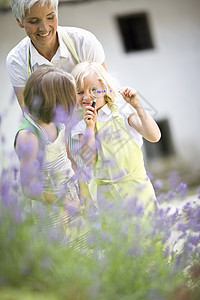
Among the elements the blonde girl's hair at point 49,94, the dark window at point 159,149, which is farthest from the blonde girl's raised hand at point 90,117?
the dark window at point 159,149

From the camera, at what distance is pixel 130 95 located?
2.06 meters

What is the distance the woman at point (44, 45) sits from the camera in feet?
6.41

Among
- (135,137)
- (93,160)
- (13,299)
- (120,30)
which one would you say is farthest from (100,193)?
(120,30)

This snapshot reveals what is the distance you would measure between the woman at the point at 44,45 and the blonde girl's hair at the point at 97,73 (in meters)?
0.06

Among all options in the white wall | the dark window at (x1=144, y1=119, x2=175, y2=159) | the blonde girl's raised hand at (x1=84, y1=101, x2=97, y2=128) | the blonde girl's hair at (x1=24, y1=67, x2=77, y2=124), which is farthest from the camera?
the dark window at (x1=144, y1=119, x2=175, y2=159)

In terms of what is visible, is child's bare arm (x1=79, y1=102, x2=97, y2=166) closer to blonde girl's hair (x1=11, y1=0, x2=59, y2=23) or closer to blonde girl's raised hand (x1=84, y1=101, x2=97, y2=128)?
blonde girl's raised hand (x1=84, y1=101, x2=97, y2=128)

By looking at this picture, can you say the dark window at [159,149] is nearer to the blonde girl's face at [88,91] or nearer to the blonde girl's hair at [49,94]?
the blonde girl's face at [88,91]

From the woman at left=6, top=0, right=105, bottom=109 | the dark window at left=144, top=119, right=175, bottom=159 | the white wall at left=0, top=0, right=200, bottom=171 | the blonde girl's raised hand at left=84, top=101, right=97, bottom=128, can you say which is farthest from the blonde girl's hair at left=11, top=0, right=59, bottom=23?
the dark window at left=144, top=119, right=175, bottom=159

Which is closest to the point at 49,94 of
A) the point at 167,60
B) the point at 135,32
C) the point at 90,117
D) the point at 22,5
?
the point at 90,117

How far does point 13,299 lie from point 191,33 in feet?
18.9

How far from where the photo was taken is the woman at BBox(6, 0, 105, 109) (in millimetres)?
1953

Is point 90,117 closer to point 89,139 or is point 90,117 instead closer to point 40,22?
point 89,139

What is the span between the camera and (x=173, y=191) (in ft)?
6.04

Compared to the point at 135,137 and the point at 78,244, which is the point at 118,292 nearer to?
the point at 78,244
